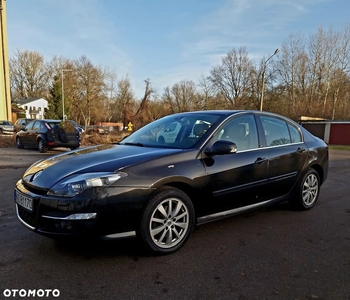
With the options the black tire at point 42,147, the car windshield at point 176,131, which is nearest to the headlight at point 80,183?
the car windshield at point 176,131

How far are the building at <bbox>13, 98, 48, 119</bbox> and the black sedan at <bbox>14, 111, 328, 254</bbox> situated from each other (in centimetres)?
5552

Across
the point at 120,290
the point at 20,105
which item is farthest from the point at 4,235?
the point at 20,105

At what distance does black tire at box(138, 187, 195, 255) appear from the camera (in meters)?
2.85

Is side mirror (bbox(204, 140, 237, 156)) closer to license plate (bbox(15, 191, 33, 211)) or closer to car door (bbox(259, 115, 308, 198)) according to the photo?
car door (bbox(259, 115, 308, 198))

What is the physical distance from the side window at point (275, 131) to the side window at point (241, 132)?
9.9 inches

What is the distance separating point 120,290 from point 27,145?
1317 centimetres

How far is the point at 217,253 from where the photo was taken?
305 centimetres

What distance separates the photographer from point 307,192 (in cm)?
464

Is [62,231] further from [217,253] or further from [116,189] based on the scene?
[217,253]

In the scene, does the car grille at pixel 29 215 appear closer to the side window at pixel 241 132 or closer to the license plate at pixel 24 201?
the license plate at pixel 24 201

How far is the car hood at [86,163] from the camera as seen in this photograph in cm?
281

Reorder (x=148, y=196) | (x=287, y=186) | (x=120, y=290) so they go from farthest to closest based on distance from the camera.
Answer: (x=287, y=186)
(x=148, y=196)
(x=120, y=290)

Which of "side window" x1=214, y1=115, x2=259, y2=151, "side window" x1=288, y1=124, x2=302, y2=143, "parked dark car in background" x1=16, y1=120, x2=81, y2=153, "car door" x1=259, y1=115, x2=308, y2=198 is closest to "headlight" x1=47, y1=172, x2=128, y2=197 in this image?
"side window" x1=214, y1=115, x2=259, y2=151

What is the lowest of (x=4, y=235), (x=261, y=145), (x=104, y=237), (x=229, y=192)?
(x=4, y=235)
